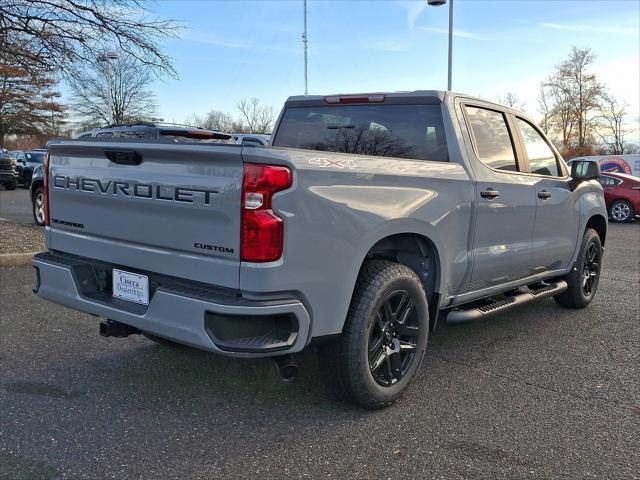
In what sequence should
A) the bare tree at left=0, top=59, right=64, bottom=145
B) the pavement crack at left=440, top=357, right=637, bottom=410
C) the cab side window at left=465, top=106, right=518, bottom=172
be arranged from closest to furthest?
the pavement crack at left=440, top=357, right=637, bottom=410
the cab side window at left=465, top=106, right=518, bottom=172
the bare tree at left=0, top=59, right=64, bottom=145

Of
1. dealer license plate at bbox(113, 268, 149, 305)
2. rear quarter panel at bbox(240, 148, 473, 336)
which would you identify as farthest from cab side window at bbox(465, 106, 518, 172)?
dealer license plate at bbox(113, 268, 149, 305)

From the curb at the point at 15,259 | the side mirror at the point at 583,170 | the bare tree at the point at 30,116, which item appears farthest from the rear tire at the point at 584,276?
the bare tree at the point at 30,116

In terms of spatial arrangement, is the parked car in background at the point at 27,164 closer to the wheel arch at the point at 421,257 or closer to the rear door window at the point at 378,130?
the rear door window at the point at 378,130

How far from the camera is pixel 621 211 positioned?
1608 centimetres

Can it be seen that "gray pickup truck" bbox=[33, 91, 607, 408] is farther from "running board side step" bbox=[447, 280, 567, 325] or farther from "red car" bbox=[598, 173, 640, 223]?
"red car" bbox=[598, 173, 640, 223]

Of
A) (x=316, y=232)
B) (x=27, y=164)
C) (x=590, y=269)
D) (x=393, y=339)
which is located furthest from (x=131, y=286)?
(x=27, y=164)

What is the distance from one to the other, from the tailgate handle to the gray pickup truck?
1cm

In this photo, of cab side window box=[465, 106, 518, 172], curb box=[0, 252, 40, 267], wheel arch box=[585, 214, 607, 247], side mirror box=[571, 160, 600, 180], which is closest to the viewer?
cab side window box=[465, 106, 518, 172]

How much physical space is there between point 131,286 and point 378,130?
2106 mm

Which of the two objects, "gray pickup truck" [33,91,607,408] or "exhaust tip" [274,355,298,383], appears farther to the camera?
"exhaust tip" [274,355,298,383]

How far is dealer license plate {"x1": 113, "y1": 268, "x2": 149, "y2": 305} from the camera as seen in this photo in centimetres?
309

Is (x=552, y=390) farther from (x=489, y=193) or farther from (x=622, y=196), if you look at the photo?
(x=622, y=196)

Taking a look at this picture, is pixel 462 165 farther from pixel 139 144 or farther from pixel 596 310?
pixel 596 310

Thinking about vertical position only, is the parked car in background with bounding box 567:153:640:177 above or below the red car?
Answer: above
